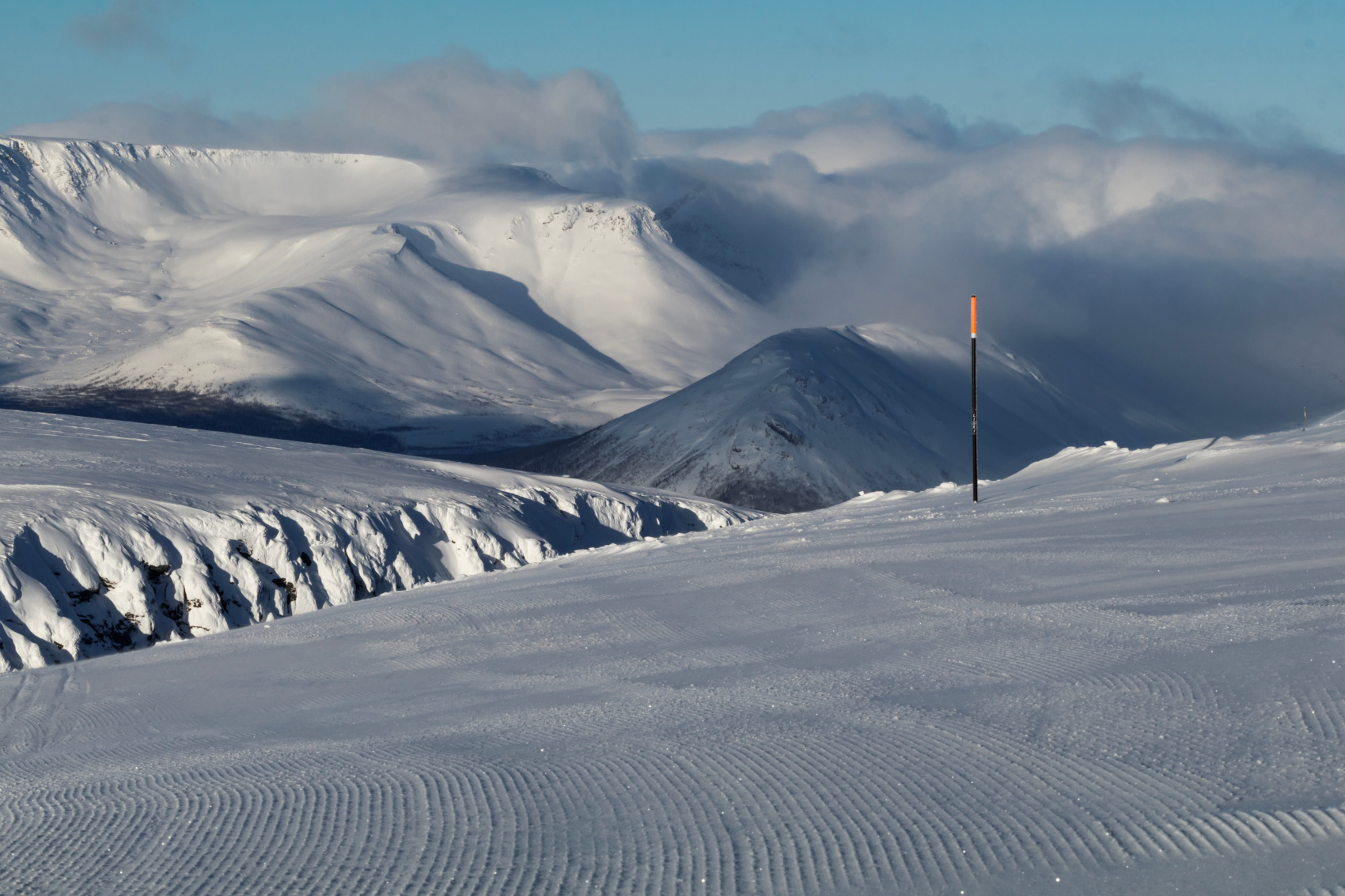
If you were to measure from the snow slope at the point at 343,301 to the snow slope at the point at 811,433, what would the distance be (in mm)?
29609

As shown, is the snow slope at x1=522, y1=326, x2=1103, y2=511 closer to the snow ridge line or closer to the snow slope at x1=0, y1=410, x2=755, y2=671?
the snow slope at x1=0, y1=410, x2=755, y2=671

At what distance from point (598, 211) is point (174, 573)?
506ft

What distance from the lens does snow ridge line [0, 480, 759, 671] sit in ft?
57.6

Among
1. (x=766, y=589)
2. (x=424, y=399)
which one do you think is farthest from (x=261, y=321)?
(x=766, y=589)

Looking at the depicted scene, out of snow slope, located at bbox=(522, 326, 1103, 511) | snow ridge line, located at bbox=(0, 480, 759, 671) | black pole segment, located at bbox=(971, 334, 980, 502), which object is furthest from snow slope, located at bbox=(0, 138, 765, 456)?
black pole segment, located at bbox=(971, 334, 980, 502)

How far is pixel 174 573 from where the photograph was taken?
66.0ft

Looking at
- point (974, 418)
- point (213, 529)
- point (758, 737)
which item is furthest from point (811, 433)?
point (758, 737)

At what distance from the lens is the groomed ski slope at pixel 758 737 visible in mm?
4613

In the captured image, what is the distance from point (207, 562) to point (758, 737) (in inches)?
667

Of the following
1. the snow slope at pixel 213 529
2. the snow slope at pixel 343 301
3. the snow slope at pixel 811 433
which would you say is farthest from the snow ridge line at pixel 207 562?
the snow slope at pixel 343 301

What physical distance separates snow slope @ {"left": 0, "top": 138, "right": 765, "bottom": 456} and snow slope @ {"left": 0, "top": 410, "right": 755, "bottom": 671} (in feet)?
223

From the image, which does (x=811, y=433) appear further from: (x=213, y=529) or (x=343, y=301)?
(x=343, y=301)

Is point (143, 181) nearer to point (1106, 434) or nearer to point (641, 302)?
point (641, 302)

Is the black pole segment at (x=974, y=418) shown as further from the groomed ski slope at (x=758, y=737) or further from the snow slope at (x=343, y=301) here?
the snow slope at (x=343, y=301)
